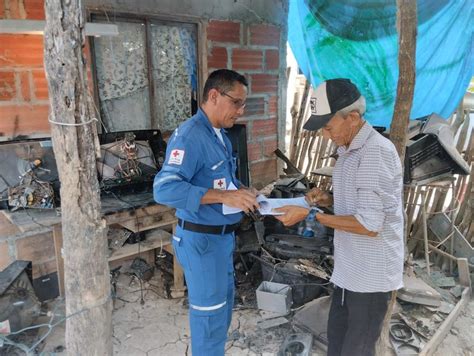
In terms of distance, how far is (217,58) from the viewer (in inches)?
177

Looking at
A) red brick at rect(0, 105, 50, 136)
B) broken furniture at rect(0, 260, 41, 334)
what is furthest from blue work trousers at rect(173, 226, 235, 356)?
red brick at rect(0, 105, 50, 136)

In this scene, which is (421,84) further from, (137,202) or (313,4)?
(137,202)

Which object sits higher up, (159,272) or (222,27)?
(222,27)

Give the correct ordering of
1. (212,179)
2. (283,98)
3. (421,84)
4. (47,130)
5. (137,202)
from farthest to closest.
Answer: (283,98), (421,84), (47,130), (137,202), (212,179)

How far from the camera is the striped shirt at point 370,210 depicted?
1.91 metres

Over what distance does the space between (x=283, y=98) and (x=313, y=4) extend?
131 cm

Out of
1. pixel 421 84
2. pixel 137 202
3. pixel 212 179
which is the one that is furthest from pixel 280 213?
pixel 421 84

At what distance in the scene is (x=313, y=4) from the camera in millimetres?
4527

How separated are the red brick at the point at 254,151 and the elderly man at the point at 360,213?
9.46ft

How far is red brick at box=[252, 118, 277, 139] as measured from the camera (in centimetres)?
509

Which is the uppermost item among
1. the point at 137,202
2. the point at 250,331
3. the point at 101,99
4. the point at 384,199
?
the point at 101,99

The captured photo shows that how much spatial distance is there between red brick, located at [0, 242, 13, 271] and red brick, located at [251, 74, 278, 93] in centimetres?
323

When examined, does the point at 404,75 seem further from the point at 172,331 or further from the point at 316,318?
the point at 172,331

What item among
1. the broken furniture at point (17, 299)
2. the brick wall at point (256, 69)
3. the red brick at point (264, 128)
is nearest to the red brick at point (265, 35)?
the brick wall at point (256, 69)
